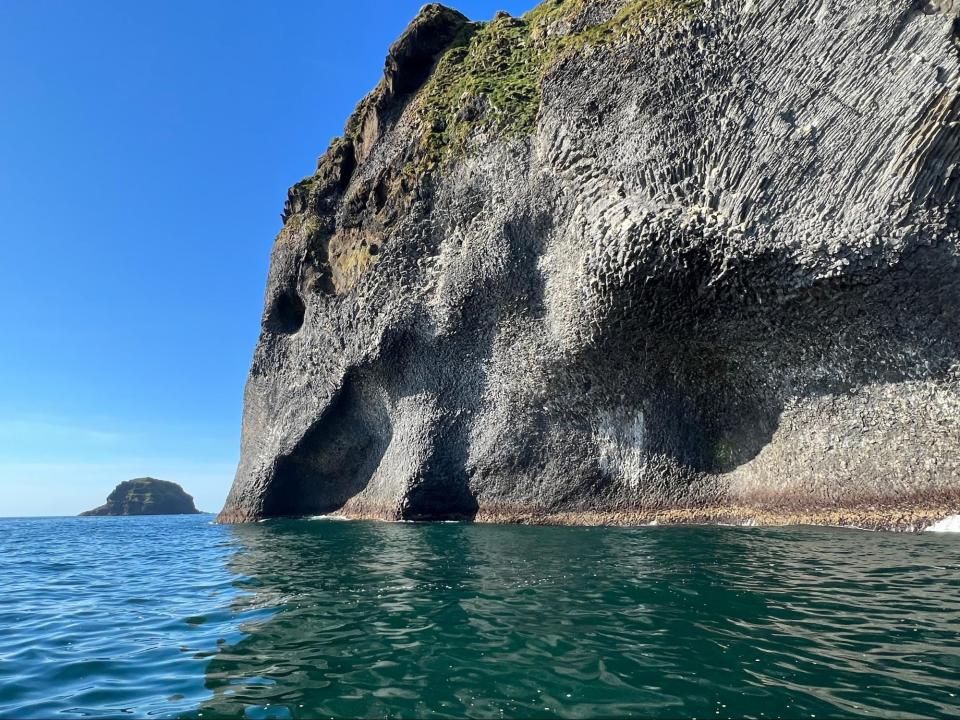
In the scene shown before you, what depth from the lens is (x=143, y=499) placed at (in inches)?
5610

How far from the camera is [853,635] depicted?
667 centimetres

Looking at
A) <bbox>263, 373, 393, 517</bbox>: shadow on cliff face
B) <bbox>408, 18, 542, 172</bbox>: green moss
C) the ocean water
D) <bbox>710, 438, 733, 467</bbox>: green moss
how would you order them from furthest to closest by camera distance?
<bbox>263, 373, 393, 517</bbox>: shadow on cliff face → <bbox>408, 18, 542, 172</bbox>: green moss → <bbox>710, 438, 733, 467</bbox>: green moss → the ocean water

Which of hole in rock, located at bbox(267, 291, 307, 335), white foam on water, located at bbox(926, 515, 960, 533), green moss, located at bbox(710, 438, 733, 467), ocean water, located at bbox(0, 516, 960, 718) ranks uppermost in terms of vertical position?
hole in rock, located at bbox(267, 291, 307, 335)

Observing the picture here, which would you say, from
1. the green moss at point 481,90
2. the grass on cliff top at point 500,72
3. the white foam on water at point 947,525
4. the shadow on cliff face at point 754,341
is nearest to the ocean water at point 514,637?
the white foam on water at point 947,525

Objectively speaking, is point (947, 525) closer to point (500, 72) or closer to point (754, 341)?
point (754, 341)

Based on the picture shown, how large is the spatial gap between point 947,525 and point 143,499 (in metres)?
162

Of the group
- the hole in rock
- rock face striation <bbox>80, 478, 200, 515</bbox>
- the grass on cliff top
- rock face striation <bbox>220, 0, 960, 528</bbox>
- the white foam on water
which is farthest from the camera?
rock face striation <bbox>80, 478, 200, 515</bbox>

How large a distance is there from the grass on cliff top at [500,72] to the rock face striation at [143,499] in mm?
145345

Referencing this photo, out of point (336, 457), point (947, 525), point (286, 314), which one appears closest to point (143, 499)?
point (286, 314)

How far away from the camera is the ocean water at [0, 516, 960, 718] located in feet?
17.6

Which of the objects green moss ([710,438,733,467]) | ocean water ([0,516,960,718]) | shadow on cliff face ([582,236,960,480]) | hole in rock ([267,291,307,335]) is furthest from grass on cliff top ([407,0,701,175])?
ocean water ([0,516,960,718])

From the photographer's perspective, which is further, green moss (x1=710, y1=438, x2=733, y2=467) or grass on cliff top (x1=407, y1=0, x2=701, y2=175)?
grass on cliff top (x1=407, y1=0, x2=701, y2=175)

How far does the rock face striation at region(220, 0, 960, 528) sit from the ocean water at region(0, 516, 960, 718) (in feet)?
21.9

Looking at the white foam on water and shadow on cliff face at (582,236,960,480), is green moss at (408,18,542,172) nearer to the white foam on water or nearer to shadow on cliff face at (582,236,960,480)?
shadow on cliff face at (582,236,960,480)
